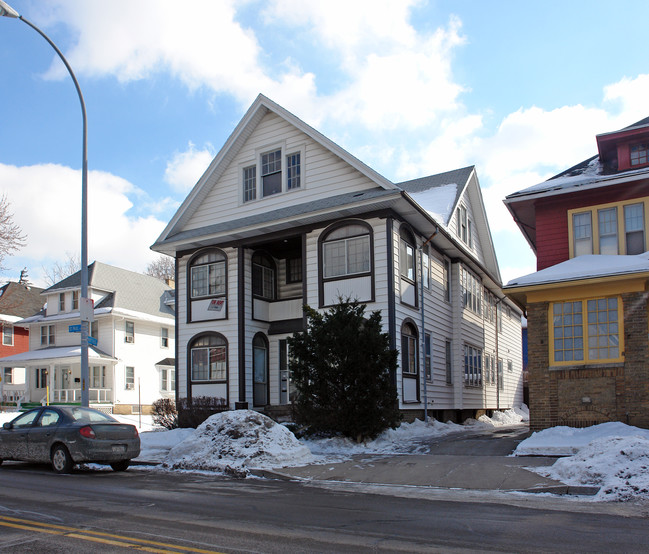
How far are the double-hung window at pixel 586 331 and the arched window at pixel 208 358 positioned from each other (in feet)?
37.2

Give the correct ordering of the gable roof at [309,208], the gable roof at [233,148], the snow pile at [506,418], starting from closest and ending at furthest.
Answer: the gable roof at [309,208] < the gable roof at [233,148] < the snow pile at [506,418]

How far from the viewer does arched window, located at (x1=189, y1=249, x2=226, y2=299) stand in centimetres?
2303

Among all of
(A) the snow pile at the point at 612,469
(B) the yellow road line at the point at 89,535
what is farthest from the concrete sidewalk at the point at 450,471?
(B) the yellow road line at the point at 89,535

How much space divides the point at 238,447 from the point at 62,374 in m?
28.2

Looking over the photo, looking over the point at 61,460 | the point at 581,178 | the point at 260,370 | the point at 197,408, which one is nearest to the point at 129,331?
the point at 260,370

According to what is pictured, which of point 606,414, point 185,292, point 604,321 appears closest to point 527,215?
point 604,321

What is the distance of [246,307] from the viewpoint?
22.4 metres

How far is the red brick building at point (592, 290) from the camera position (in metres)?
14.6

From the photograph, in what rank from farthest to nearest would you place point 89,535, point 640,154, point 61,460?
1. point 640,154
2. point 61,460
3. point 89,535

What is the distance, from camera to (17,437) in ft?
44.8

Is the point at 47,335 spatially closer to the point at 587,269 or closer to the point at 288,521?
the point at 587,269

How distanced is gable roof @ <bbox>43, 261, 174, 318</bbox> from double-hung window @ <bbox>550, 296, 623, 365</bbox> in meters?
27.7

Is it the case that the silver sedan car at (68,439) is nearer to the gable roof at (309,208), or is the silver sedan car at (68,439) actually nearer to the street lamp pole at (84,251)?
the street lamp pole at (84,251)

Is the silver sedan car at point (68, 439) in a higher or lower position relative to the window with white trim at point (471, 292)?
lower
